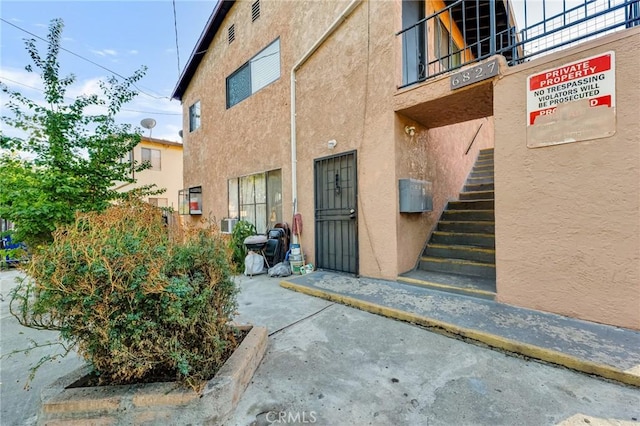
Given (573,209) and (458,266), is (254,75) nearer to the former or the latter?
(458,266)

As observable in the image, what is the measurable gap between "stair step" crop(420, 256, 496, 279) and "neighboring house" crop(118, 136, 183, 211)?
1383 centimetres

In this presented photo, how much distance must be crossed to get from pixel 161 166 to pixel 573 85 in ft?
56.8

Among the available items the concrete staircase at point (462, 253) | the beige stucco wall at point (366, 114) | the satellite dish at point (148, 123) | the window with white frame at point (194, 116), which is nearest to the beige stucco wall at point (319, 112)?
the beige stucco wall at point (366, 114)

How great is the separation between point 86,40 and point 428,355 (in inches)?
470

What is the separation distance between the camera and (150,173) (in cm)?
1479

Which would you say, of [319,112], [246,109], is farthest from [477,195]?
[246,109]

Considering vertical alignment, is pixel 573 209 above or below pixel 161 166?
below

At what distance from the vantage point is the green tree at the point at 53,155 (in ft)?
10.5

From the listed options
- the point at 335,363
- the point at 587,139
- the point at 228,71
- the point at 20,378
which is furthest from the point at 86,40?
the point at 587,139

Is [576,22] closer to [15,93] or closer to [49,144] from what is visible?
[49,144]

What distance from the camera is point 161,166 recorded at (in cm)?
1528

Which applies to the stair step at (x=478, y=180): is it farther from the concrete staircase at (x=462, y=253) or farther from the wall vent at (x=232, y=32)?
the wall vent at (x=232, y=32)

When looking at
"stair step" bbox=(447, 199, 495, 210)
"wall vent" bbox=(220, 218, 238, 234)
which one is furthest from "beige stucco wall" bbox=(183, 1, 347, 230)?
"stair step" bbox=(447, 199, 495, 210)

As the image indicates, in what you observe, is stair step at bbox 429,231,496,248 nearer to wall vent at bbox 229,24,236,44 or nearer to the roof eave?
wall vent at bbox 229,24,236,44
